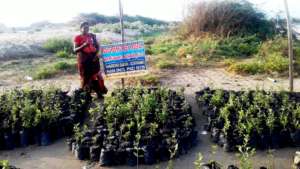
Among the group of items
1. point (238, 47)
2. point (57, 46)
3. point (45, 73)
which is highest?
point (57, 46)

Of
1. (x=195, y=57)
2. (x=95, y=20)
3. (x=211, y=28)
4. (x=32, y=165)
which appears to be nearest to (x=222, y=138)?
(x=32, y=165)

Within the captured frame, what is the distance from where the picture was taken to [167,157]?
5.92 metres

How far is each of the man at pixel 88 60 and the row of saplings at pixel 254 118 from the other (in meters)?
2.04

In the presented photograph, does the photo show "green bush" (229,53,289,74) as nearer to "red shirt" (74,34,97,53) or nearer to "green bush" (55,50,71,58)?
"red shirt" (74,34,97,53)

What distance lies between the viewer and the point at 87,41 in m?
8.19

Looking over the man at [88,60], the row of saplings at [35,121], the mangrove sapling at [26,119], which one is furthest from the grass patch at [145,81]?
the mangrove sapling at [26,119]

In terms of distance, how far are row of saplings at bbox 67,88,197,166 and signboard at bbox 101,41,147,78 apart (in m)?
0.97

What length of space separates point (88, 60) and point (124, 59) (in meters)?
0.71

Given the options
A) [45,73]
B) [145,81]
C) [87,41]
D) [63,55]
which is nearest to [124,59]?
[87,41]

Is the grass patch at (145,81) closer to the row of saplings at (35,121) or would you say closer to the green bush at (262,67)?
→ the green bush at (262,67)

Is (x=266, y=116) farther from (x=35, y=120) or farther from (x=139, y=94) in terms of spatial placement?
(x=35, y=120)

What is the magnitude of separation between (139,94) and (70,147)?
1884 mm

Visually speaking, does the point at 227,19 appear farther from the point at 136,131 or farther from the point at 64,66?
the point at 136,131

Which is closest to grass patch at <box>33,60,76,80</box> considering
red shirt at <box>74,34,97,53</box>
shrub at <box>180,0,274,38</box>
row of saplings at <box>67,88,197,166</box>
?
red shirt at <box>74,34,97,53</box>
